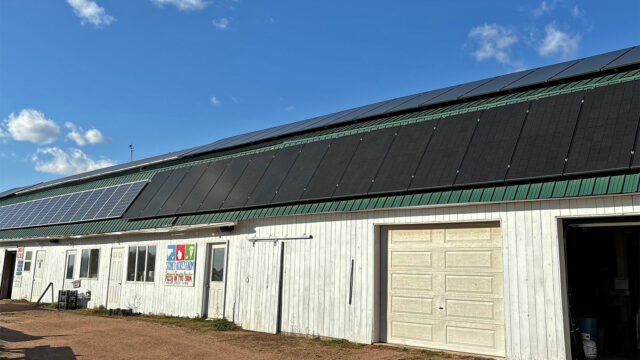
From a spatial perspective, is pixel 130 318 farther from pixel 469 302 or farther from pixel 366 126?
pixel 469 302

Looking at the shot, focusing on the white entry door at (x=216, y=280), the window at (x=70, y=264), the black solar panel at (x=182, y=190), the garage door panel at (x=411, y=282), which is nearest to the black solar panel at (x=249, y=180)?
the white entry door at (x=216, y=280)

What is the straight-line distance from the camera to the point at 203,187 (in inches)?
680

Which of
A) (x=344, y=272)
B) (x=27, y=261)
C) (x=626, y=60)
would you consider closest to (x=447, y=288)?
(x=344, y=272)

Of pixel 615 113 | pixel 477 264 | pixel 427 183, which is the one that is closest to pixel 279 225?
pixel 427 183

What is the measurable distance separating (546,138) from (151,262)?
1387cm

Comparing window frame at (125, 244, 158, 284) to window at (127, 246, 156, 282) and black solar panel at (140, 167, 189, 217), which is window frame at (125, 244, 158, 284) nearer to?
window at (127, 246, 156, 282)

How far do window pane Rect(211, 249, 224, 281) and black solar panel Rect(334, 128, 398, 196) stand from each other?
5.14 metres

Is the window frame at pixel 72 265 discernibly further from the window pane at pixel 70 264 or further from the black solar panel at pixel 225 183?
the black solar panel at pixel 225 183

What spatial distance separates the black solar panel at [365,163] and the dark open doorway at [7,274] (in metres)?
22.9

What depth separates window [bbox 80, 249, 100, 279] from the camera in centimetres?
2048

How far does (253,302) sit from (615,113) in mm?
9840

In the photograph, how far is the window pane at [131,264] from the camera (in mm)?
18406

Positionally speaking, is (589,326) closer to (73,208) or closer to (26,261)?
(73,208)

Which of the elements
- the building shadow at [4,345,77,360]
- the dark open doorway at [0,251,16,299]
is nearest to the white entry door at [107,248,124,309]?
the building shadow at [4,345,77,360]
